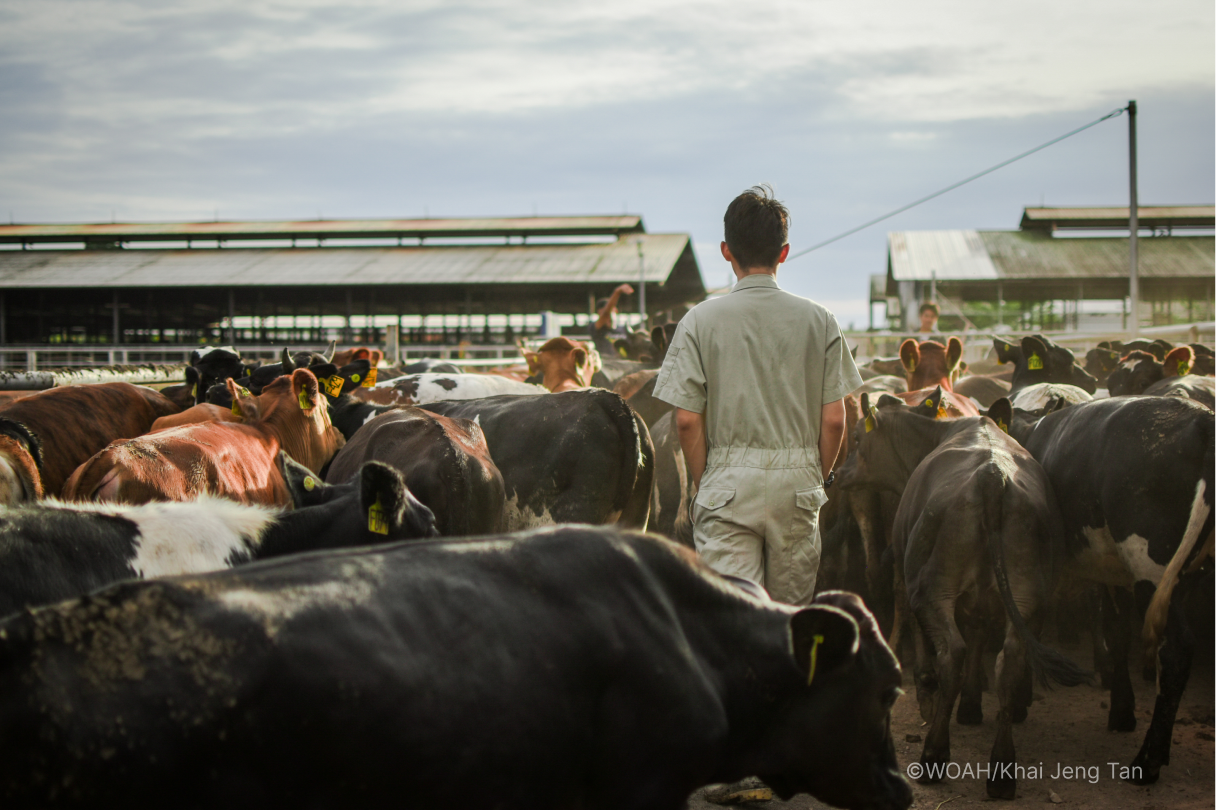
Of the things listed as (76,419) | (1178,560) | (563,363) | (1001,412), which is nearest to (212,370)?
(76,419)

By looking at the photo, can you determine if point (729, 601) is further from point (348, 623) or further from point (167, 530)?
point (167, 530)

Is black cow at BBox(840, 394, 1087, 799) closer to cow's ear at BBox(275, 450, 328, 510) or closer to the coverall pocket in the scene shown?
the coverall pocket

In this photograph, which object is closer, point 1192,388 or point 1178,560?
point 1178,560

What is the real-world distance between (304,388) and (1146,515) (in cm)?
463

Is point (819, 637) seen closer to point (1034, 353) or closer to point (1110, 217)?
point (1034, 353)

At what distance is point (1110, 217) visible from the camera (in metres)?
36.6

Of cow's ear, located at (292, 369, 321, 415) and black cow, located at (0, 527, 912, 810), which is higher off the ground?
cow's ear, located at (292, 369, 321, 415)

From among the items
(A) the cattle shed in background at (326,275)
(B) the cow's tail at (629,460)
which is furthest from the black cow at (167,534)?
(A) the cattle shed in background at (326,275)

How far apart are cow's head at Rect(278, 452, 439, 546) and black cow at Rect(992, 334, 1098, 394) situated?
7360 millimetres

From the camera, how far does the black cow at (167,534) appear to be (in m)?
2.48

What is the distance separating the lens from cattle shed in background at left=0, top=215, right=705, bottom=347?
3078cm

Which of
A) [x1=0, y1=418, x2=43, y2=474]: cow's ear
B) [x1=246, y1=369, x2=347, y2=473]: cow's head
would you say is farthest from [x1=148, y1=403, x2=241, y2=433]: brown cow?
[x1=0, y1=418, x2=43, y2=474]: cow's ear

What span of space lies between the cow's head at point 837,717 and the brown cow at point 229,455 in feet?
9.04

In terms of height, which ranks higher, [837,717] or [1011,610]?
[837,717]
